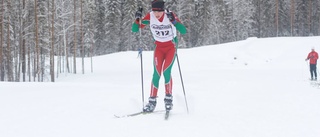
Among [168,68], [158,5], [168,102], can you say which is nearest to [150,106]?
[168,102]

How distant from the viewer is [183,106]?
718cm

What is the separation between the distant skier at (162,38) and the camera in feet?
19.7

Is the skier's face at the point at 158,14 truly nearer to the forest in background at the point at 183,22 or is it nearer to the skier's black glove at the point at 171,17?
the skier's black glove at the point at 171,17

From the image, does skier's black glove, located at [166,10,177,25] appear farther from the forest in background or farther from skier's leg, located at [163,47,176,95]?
the forest in background

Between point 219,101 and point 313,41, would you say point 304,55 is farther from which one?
point 219,101

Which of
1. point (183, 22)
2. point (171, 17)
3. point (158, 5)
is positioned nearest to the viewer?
point (171, 17)

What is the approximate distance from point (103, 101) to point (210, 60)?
92.8 ft

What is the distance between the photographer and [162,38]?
6262 mm

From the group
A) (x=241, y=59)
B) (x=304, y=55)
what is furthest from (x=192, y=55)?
(x=304, y=55)

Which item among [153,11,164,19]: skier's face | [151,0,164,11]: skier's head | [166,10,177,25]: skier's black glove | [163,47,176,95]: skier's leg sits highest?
[151,0,164,11]: skier's head

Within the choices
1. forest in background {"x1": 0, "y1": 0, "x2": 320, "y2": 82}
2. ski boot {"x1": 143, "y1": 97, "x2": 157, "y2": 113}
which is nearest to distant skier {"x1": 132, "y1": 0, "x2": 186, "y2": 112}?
ski boot {"x1": 143, "y1": 97, "x2": 157, "y2": 113}

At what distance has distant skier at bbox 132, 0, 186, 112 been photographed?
6.02 meters

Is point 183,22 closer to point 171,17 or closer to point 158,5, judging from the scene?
point 158,5

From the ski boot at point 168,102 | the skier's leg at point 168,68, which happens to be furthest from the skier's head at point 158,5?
the ski boot at point 168,102
